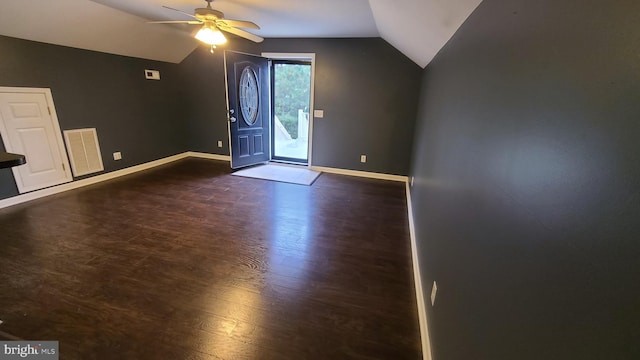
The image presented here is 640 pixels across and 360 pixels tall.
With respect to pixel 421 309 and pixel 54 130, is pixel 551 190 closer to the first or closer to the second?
pixel 421 309

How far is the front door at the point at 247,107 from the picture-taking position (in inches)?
178

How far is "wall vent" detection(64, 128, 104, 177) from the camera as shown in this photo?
147 inches

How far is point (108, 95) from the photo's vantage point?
13.5 ft

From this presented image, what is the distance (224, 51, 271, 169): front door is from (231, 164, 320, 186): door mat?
0.21m

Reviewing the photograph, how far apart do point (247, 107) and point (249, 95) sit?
0.71 ft

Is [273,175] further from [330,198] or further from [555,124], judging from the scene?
[555,124]

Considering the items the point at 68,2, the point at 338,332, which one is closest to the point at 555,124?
the point at 338,332

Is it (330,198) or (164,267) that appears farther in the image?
(330,198)

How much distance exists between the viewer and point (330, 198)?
12.7ft

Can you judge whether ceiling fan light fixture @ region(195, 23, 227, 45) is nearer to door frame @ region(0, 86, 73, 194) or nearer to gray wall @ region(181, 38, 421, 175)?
gray wall @ region(181, 38, 421, 175)

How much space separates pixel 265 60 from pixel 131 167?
2974 millimetres

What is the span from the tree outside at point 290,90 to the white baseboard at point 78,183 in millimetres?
2381

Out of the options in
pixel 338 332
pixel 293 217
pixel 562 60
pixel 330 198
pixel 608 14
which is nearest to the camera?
pixel 608 14

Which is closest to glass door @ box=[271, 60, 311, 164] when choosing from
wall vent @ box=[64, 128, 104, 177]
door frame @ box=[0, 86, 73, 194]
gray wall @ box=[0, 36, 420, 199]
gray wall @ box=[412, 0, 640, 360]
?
gray wall @ box=[0, 36, 420, 199]
